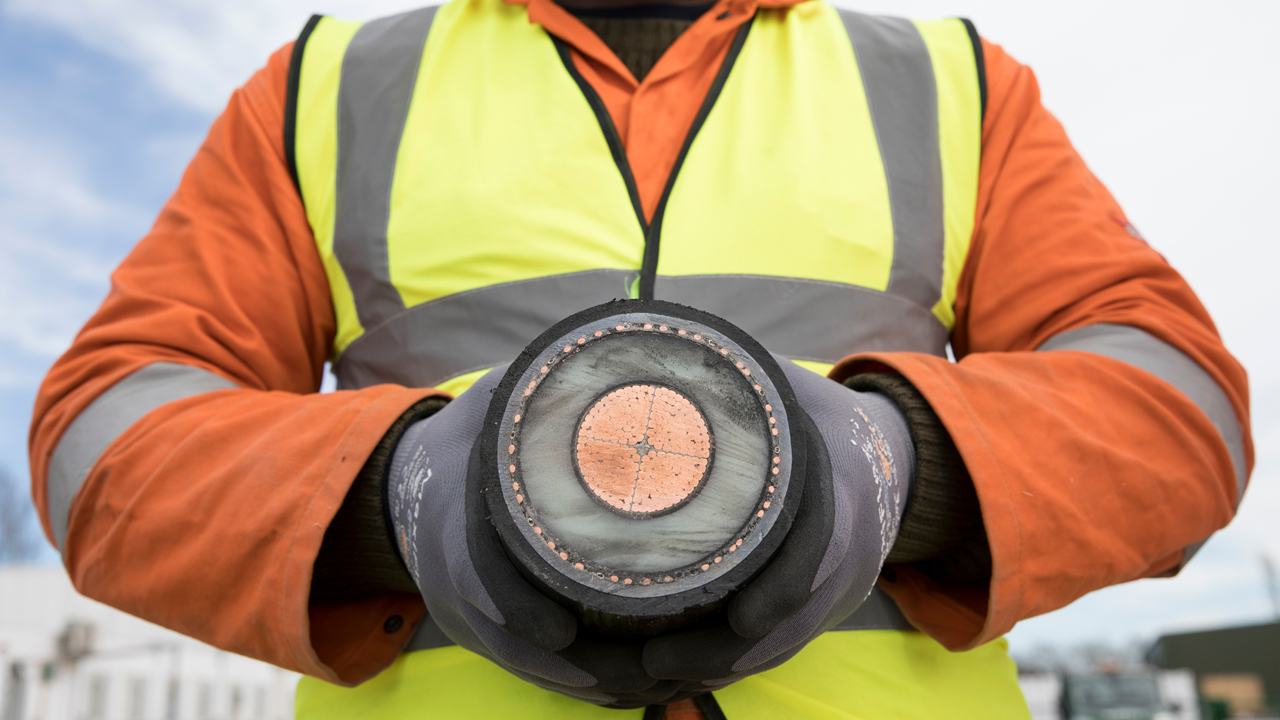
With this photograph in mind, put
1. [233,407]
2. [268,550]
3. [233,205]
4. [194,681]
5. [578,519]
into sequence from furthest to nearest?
[194,681]
[233,205]
[233,407]
[268,550]
[578,519]

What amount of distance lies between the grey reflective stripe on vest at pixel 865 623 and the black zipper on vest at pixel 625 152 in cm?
47

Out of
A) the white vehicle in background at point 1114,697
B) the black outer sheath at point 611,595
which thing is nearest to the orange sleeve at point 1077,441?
the black outer sheath at point 611,595

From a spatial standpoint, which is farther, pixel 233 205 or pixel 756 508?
pixel 233 205

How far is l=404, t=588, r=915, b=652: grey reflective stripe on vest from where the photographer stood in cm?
107

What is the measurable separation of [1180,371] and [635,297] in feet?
2.22

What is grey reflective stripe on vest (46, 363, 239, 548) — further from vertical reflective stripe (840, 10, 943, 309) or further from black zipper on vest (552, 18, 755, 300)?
vertical reflective stripe (840, 10, 943, 309)

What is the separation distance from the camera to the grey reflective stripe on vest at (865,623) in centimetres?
107

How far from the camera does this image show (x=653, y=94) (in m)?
1.37

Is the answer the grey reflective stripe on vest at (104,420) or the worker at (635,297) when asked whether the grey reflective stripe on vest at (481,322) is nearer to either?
the worker at (635,297)

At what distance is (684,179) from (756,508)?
68cm

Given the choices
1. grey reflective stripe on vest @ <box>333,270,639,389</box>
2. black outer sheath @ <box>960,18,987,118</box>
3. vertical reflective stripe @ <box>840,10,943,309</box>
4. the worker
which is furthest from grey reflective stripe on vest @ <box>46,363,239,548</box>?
black outer sheath @ <box>960,18,987,118</box>

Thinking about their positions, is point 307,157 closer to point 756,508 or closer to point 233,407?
point 233,407

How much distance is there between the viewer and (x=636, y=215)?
124 centimetres

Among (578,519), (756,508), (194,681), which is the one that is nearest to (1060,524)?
(756,508)
